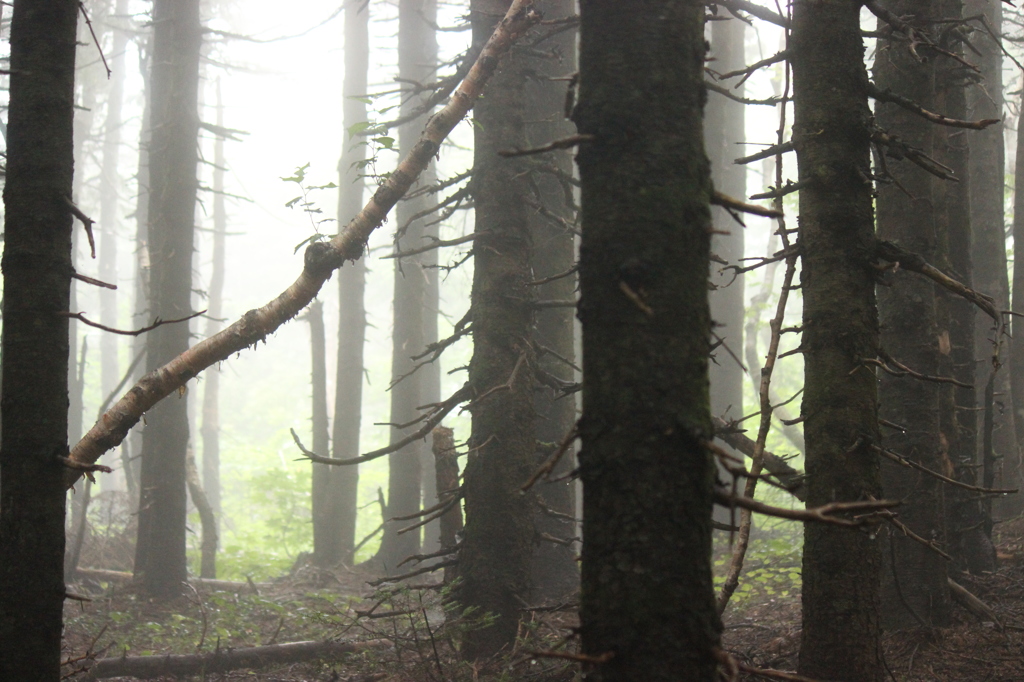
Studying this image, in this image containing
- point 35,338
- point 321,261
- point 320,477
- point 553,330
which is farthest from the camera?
point 320,477

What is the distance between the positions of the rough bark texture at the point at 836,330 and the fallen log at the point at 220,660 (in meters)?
4.43

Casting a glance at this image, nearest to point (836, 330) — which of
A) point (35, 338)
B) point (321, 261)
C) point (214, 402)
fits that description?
point (321, 261)

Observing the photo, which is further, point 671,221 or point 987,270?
point 987,270

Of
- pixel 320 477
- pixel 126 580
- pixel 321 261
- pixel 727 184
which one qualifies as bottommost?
pixel 126 580

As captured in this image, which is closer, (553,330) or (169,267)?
(553,330)

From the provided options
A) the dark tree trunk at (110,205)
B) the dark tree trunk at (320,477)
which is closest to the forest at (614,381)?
the dark tree trunk at (320,477)

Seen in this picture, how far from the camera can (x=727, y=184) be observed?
13.9m

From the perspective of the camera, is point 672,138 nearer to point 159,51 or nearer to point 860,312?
point 860,312

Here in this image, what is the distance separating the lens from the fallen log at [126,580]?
1190 cm

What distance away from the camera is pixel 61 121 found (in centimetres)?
420

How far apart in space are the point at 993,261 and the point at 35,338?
36.2 feet

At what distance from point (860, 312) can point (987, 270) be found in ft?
23.9

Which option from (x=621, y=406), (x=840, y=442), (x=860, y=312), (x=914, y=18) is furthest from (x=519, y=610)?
(x=914, y=18)

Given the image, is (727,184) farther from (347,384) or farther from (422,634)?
(422,634)
